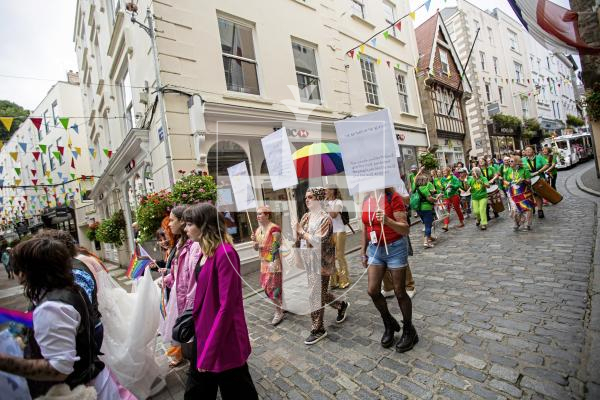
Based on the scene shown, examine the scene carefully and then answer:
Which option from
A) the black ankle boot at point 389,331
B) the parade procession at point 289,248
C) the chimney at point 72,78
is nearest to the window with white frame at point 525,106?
the parade procession at point 289,248

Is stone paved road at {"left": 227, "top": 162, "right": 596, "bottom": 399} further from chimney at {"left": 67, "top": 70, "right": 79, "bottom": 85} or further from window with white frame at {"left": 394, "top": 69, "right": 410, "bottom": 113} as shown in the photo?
chimney at {"left": 67, "top": 70, "right": 79, "bottom": 85}

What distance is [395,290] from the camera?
302 cm

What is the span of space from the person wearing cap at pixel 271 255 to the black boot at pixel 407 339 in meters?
1.81

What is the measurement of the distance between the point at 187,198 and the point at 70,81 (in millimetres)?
22216

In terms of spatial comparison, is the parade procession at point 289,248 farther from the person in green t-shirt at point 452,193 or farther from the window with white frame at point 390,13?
the window with white frame at point 390,13

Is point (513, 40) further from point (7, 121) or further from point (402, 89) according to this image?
point (7, 121)

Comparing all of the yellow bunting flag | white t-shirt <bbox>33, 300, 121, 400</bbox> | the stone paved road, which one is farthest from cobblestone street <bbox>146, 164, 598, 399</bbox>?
the yellow bunting flag

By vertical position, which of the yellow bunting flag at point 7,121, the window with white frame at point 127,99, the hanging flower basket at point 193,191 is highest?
the window with white frame at point 127,99

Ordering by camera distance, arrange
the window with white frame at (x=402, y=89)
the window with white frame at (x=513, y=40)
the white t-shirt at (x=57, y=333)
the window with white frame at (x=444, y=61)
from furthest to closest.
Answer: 1. the window with white frame at (x=513, y=40)
2. the window with white frame at (x=444, y=61)
3. the window with white frame at (x=402, y=89)
4. the white t-shirt at (x=57, y=333)

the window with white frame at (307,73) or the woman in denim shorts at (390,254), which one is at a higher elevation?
the window with white frame at (307,73)

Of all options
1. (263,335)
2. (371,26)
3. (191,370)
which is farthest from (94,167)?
(191,370)

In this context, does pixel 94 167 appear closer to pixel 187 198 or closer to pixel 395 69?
pixel 187 198

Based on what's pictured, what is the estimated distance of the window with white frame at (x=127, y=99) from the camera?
30.5 feet

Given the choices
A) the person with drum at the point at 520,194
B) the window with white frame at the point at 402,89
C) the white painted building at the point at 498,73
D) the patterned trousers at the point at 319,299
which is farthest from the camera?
the white painted building at the point at 498,73
